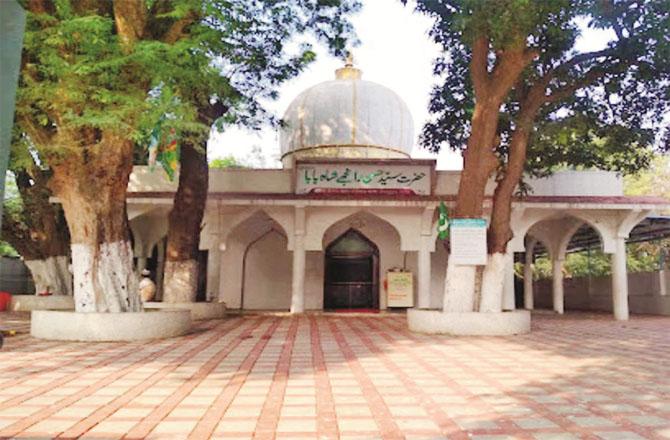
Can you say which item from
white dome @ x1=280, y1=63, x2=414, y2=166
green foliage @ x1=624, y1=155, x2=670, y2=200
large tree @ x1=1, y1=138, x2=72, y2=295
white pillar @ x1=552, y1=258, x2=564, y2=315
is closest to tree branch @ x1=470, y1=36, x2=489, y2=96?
white dome @ x1=280, y1=63, x2=414, y2=166

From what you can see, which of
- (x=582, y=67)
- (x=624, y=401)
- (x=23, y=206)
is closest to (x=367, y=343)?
(x=624, y=401)

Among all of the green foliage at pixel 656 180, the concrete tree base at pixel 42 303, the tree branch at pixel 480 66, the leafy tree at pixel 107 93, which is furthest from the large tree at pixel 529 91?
the green foliage at pixel 656 180

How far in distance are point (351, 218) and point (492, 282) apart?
813 cm

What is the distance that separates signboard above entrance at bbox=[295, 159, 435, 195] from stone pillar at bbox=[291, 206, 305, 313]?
0.92 m

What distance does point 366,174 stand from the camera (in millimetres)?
16719

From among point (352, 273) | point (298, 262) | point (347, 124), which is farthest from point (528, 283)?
point (298, 262)

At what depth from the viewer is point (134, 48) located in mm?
7836

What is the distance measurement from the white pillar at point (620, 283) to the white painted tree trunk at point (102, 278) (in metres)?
13.3

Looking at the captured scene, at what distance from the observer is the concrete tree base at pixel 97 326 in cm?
886

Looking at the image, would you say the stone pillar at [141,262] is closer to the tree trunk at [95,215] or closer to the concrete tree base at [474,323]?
the tree trunk at [95,215]

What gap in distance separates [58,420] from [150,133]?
560 centimetres

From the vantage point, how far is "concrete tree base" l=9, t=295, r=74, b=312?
49.6ft

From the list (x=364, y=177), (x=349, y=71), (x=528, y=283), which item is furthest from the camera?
(x=349, y=71)

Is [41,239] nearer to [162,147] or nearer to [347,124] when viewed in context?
[162,147]
